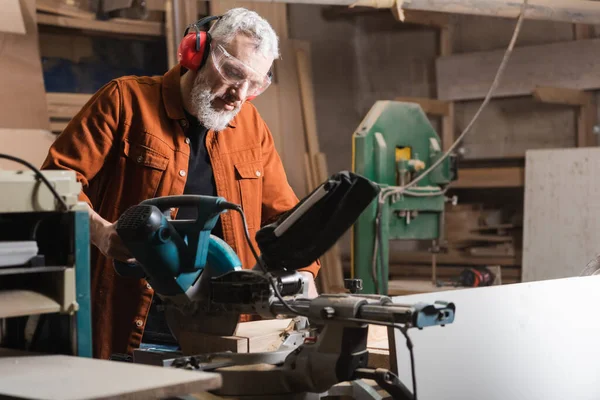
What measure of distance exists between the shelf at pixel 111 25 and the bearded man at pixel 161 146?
1933 mm

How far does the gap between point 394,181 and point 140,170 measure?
159 cm

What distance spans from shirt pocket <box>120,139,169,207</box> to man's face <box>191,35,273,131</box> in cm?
16

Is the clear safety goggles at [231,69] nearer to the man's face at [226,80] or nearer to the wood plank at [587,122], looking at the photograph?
the man's face at [226,80]

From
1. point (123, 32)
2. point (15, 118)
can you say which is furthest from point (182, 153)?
point (123, 32)

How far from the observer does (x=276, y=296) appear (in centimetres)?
140

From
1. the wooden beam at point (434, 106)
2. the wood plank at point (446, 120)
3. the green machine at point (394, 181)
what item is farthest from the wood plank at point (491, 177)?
the green machine at point (394, 181)

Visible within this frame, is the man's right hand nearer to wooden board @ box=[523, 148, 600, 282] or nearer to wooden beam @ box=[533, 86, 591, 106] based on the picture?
wooden board @ box=[523, 148, 600, 282]

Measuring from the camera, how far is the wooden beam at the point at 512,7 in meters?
3.31

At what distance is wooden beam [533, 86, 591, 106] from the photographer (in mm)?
4355

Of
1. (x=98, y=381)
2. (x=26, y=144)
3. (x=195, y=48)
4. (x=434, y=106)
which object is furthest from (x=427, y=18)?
(x=98, y=381)

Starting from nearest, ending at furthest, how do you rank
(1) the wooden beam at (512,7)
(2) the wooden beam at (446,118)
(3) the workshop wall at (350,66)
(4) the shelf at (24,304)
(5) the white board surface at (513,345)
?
(4) the shelf at (24,304) < (5) the white board surface at (513,345) < (1) the wooden beam at (512,7) < (2) the wooden beam at (446,118) < (3) the workshop wall at (350,66)

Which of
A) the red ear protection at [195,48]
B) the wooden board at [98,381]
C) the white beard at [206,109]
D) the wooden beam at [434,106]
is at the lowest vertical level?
the wooden board at [98,381]

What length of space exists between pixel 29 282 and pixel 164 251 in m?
0.23

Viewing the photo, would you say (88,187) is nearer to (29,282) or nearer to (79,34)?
(29,282)
